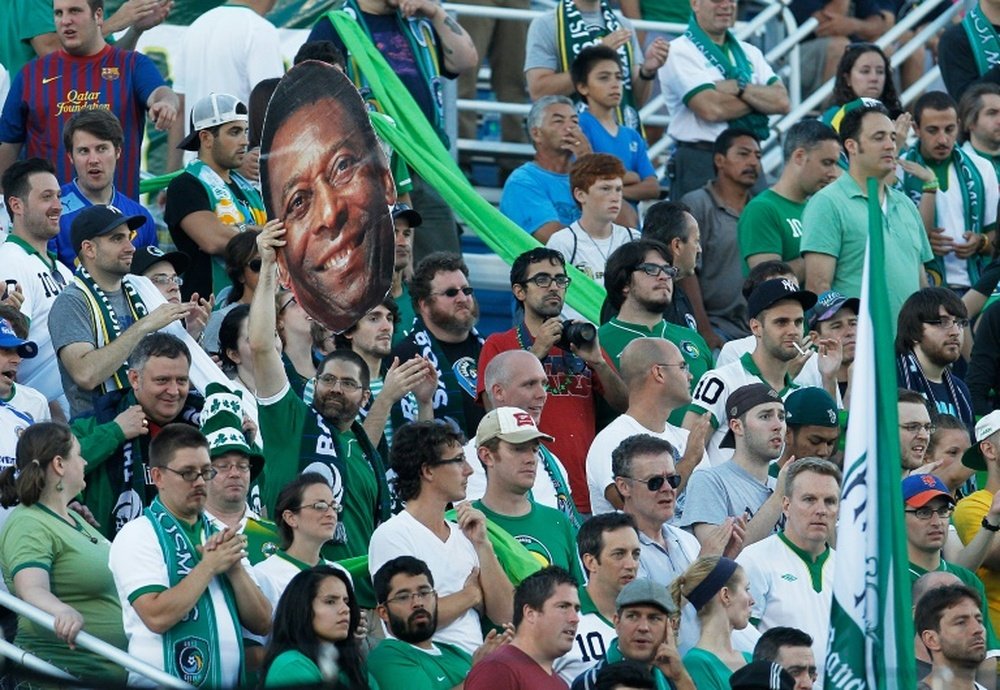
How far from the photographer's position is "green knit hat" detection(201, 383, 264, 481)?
347 inches

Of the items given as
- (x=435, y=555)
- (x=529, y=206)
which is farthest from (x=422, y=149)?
(x=435, y=555)

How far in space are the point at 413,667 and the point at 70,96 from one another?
4.55m

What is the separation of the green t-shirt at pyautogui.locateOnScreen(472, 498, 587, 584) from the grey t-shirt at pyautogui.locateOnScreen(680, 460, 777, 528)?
1.95 feet

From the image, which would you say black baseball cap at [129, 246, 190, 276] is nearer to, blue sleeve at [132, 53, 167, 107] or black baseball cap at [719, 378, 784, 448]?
blue sleeve at [132, 53, 167, 107]

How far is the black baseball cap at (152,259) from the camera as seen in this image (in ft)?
34.2

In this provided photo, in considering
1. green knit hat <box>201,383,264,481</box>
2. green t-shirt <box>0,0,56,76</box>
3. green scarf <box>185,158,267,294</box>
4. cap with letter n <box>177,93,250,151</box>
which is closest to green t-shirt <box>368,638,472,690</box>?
green knit hat <box>201,383,264,481</box>

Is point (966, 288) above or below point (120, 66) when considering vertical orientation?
below

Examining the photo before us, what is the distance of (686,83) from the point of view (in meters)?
13.5

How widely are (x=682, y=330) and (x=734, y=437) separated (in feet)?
3.84

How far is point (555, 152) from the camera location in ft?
40.9

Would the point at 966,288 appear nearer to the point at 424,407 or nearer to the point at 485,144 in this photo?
the point at 485,144

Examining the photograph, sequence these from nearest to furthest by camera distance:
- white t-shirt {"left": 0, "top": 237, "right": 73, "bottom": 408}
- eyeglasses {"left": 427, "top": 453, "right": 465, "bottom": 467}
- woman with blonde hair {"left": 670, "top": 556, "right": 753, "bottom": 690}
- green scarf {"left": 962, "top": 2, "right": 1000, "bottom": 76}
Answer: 1. woman with blonde hair {"left": 670, "top": 556, "right": 753, "bottom": 690}
2. eyeglasses {"left": 427, "top": 453, "right": 465, "bottom": 467}
3. white t-shirt {"left": 0, "top": 237, "right": 73, "bottom": 408}
4. green scarf {"left": 962, "top": 2, "right": 1000, "bottom": 76}

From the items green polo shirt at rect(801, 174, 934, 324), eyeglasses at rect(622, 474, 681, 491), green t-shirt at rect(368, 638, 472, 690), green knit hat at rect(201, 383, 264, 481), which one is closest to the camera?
green t-shirt at rect(368, 638, 472, 690)

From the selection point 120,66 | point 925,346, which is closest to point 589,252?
point 925,346
